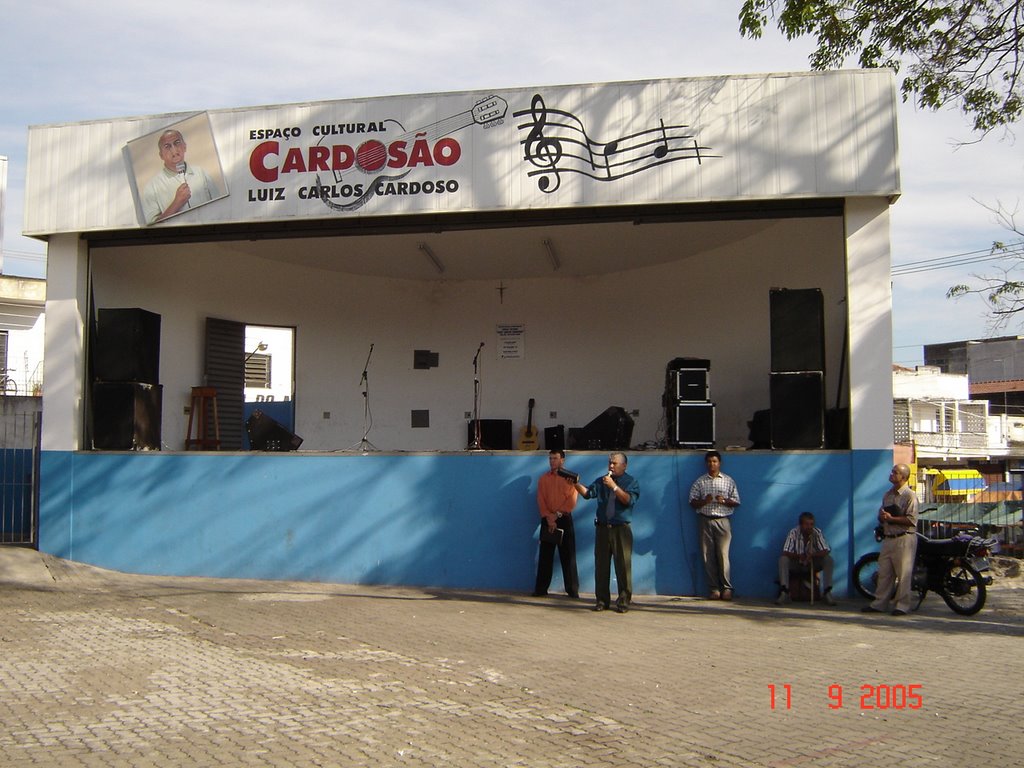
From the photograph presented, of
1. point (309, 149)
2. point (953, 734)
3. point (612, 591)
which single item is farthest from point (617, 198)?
point (953, 734)

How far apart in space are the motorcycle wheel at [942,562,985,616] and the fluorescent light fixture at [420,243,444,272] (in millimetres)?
7781

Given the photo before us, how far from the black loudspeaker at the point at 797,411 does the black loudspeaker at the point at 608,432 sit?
319 centimetres

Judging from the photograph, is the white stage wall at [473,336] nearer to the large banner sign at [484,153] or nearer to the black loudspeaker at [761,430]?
the black loudspeaker at [761,430]

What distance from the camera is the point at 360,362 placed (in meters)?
15.5

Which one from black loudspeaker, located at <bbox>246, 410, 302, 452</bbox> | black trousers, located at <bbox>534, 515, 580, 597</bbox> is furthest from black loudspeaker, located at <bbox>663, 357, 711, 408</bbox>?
black loudspeaker, located at <bbox>246, 410, 302, 452</bbox>

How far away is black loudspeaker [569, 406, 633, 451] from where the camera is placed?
43.2 ft

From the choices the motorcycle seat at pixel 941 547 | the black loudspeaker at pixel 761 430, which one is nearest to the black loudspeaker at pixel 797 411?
the motorcycle seat at pixel 941 547

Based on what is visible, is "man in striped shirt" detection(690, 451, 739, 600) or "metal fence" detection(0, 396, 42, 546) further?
"metal fence" detection(0, 396, 42, 546)

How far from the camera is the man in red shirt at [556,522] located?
10023 millimetres

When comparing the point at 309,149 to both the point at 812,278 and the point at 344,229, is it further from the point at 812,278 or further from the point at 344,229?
the point at 812,278

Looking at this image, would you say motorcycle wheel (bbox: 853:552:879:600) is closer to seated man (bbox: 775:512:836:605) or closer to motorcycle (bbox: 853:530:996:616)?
motorcycle (bbox: 853:530:996:616)

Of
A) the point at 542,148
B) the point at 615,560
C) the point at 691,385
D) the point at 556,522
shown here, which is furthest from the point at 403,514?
the point at 542,148

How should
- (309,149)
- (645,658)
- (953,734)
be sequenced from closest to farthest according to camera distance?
(953,734) < (645,658) < (309,149)

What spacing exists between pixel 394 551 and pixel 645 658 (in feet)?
14.2
